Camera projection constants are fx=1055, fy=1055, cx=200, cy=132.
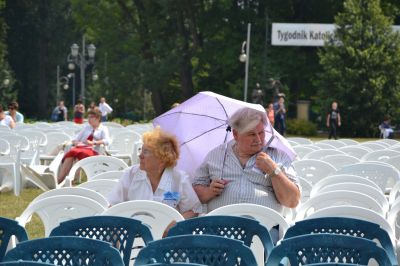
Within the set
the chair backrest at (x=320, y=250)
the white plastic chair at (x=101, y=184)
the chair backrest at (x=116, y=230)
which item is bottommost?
the white plastic chair at (x=101, y=184)

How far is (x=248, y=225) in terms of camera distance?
21.7 feet

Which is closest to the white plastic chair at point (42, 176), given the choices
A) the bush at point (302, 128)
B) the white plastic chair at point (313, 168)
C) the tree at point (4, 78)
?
the white plastic chair at point (313, 168)

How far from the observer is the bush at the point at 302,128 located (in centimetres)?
5022

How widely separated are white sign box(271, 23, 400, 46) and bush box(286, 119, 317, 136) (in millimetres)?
4599

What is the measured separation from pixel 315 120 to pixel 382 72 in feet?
24.7

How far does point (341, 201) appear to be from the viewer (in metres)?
8.12

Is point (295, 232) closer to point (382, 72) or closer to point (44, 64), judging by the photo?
point (382, 72)

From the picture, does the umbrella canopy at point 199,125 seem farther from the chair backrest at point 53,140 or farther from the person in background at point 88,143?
the chair backrest at point 53,140

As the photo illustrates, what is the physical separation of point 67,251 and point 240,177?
9.30 feet

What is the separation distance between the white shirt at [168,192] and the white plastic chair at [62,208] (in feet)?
1.16

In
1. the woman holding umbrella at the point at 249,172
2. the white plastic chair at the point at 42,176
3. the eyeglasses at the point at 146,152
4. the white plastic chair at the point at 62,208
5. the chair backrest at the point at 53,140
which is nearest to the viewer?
the white plastic chair at the point at 62,208

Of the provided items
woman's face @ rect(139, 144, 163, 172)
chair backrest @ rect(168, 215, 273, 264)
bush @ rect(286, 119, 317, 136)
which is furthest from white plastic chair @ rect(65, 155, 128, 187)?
bush @ rect(286, 119, 317, 136)

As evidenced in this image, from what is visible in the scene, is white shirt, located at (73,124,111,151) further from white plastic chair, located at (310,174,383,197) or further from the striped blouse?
the striped blouse

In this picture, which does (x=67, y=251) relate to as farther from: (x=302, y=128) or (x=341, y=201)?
(x=302, y=128)
